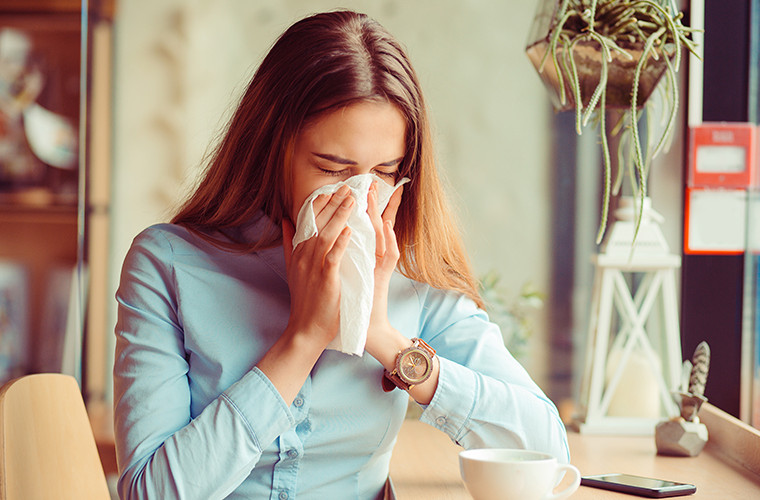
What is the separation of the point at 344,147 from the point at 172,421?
40 centimetres

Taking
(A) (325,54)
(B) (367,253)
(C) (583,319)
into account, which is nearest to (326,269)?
(B) (367,253)

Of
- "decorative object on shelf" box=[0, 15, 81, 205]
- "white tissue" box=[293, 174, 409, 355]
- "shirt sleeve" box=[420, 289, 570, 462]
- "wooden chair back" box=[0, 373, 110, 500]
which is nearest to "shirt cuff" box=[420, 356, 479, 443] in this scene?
"shirt sleeve" box=[420, 289, 570, 462]

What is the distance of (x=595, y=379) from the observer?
5.05 ft

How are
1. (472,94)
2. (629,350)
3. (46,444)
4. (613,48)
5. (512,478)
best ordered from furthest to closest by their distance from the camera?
(472,94)
(629,350)
(613,48)
(46,444)
(512,478)

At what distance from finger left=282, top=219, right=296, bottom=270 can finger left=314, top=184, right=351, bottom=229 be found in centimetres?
6

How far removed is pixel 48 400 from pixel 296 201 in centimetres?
39

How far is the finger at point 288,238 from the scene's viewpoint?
994 mm

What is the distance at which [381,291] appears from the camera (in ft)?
3.27

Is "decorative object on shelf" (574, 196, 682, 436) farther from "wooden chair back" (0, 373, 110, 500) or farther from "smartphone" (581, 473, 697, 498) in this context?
"wooden chair back" (0, 373, 110, 500)

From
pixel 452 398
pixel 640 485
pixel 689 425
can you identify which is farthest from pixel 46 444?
pixel 689 425

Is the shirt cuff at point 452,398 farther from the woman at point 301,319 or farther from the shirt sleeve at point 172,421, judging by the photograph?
the shirt sleeve at point 172,421

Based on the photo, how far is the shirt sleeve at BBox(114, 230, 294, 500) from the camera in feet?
2.95

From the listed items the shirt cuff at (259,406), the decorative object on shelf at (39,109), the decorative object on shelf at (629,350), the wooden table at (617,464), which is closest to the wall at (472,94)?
the decorative object on shelf at (39,109)

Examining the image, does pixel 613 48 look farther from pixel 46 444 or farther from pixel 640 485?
pixel 46 444
